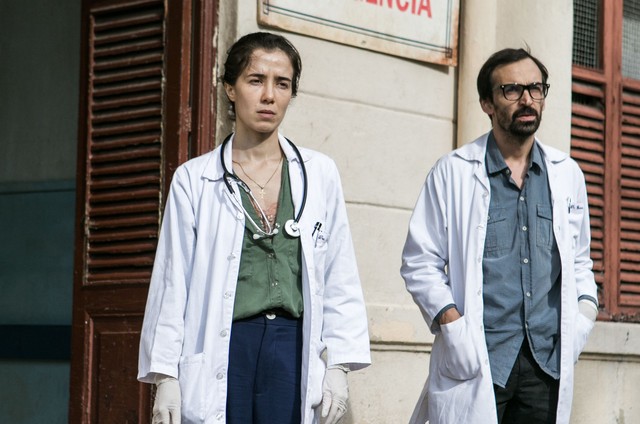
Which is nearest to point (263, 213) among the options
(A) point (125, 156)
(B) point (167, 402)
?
(B) point (167, 402)

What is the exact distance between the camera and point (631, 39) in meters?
9.25

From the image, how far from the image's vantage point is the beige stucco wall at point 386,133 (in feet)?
24.0

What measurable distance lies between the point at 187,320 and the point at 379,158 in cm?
328

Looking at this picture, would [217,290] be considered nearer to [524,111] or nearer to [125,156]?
[524,111]


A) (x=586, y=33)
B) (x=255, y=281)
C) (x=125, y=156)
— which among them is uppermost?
(x=586, y=33)

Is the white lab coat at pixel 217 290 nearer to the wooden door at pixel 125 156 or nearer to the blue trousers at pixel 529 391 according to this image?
the blue trousers at pixel 529 391

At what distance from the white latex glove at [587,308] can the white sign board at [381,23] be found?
2371mm

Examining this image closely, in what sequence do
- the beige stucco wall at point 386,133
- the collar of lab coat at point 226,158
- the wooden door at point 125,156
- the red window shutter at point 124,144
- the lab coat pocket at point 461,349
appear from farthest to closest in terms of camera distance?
the beige stucco wall at point 386,133 < the red window shutter at point 124,144 < the wooden door at point 125,156 < the lab coat pocket at point 461,349 < the collar of lab coat at point 226,158

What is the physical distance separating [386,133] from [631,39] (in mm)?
2375

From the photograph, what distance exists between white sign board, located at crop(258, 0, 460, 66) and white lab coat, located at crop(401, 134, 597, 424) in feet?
6.26

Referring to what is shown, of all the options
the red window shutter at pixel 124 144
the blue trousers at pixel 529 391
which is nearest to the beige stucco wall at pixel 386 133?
the red window shutter at pixel 124 144

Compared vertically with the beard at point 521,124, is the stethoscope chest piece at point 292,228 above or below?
below

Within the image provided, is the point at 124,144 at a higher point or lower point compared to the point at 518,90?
lower

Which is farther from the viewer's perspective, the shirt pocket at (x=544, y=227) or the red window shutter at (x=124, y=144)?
the red window shutter at (x=124, y=144)
